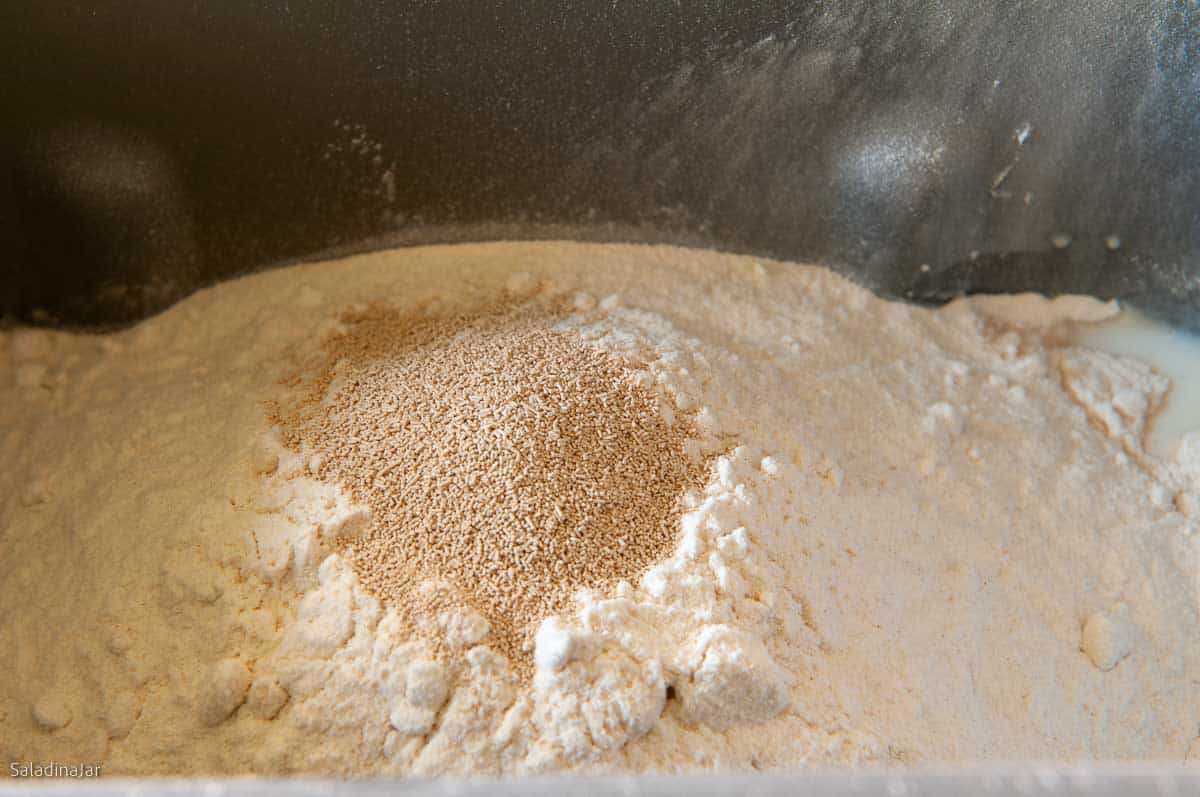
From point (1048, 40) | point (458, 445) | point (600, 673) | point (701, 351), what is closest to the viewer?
point (600, 673)

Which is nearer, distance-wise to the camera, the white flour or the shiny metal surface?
the white flour

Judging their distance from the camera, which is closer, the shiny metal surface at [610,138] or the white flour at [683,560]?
the white flour at [683,560]

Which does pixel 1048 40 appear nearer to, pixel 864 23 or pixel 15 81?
pixel 864 23

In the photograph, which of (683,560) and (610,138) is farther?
(610,138)

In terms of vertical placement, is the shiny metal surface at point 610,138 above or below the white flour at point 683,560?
above

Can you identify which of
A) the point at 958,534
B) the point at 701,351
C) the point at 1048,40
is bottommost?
the point at 958,534

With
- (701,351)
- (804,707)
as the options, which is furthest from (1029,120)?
(804,707)

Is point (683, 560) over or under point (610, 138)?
under

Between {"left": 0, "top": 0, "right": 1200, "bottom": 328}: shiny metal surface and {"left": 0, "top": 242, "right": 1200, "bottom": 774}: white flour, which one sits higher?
{"left": 0, "top": 0, "right": 1200, "bottom": 328}: shiny metal surface
